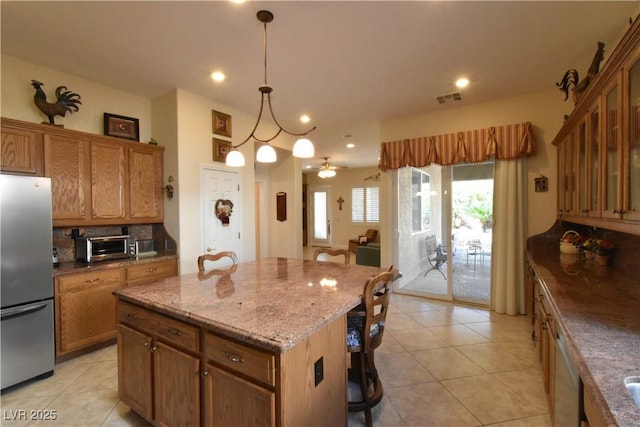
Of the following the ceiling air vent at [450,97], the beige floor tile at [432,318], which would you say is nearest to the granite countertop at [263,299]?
the beige floor tile at [432,318]

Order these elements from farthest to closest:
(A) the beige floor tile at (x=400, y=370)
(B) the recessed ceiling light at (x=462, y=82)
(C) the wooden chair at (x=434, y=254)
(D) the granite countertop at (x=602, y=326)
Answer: (C) the wooden chair at (x=434, y=254), (B) the recessed ceiling light at (x=462, y=82), (A) the beige floor tile at (x=400, y=370), (D) the granite countertop at (x=602, y=326)

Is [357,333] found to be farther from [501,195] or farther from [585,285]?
[501,195]

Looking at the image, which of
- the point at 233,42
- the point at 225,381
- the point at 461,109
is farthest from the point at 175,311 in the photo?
the point at 461,109

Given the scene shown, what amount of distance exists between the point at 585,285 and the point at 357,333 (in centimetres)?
163

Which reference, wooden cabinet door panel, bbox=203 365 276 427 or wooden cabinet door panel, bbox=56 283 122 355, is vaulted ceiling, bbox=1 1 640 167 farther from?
wooden cabinet door panel, bbox=203 365 276 427

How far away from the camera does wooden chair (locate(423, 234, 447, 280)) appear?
16.5 ft

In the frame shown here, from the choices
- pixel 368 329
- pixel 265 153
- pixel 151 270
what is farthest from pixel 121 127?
pixel 368 329

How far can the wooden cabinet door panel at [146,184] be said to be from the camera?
3.46 metres

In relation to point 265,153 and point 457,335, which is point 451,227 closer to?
point 457,335

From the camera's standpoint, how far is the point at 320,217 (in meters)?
10.8

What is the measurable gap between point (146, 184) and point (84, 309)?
151 cm

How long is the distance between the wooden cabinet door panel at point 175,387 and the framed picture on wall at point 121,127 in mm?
2891

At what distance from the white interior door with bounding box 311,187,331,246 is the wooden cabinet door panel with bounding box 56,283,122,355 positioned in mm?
7933

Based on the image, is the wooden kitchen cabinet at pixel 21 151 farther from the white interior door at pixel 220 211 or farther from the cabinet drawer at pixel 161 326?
the cabinet drawer at pixel 161 326
